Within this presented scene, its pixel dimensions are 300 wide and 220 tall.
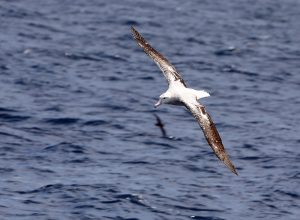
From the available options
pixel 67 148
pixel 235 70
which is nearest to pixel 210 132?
pixel 67 148

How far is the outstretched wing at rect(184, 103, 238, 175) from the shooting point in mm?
20312

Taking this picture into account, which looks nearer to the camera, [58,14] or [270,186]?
[270,186]

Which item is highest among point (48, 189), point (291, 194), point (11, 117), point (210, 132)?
point (210, 132)

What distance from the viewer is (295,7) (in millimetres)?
57875

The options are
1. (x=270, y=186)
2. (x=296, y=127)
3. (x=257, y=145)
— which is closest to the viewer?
(x=270, y=186)

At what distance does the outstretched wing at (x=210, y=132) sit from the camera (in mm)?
20312

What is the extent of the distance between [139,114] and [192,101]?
11.8m

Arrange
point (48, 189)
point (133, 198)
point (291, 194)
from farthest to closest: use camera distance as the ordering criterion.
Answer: point (291, 194) < point (48, 189) < point (133, 198)

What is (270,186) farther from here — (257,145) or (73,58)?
(73,58)

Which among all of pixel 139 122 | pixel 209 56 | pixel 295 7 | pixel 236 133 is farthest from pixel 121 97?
pixel 295 7

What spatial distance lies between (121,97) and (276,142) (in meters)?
7.77

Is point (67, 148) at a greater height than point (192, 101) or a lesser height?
lesser

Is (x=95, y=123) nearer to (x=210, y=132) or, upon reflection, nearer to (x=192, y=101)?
(x=192, y=101)

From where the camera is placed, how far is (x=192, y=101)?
22.4 metres
